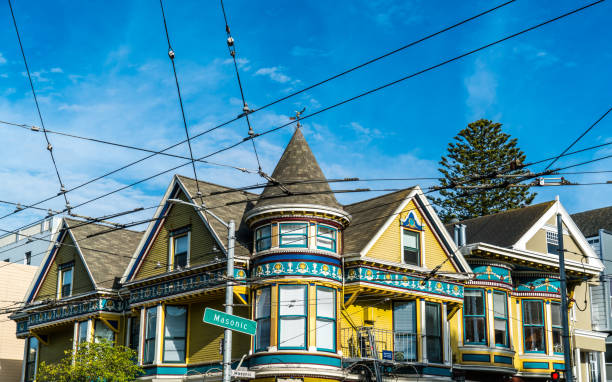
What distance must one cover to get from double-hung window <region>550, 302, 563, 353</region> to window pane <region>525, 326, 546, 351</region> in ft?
2.61

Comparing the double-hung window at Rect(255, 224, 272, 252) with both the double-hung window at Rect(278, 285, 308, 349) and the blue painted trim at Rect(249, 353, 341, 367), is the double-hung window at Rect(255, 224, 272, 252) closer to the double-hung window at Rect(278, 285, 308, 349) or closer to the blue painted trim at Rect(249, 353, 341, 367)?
the double-hung window at Rect(278, 285, 308, 349)

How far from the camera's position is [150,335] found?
1318 inches

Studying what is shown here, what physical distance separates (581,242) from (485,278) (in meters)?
7.49

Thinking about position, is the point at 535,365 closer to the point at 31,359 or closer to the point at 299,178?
the point at 299,178

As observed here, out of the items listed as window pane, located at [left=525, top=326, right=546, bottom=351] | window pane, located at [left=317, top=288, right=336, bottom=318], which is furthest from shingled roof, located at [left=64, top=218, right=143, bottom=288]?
window pane, located at [left=525, top=326, right=546, bottom=351]

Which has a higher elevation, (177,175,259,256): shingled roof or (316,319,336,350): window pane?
(177,175,259,256): shingled roof

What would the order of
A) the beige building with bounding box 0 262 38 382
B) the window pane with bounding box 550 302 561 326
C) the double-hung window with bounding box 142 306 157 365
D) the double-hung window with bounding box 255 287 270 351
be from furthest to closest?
the beige building with bounding box 0 262 38 382 → the window pane with bounding box 550 302 561 326 → the double-hung window with bounding box 142 306 157 365 → the double-hung window with bounding box 255 287 270 351

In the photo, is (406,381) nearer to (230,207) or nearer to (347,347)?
(347,347)

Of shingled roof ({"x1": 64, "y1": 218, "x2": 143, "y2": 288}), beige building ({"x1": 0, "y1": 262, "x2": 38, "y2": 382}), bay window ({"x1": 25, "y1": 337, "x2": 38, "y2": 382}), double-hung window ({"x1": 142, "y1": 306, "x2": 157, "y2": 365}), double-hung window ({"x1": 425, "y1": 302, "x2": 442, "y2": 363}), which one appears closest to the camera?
double-hung window ({"x1": 425, "y1": 302, "x2": 442, "y2": 363})

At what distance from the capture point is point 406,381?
100 feet

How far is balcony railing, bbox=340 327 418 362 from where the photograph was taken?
1180 inches

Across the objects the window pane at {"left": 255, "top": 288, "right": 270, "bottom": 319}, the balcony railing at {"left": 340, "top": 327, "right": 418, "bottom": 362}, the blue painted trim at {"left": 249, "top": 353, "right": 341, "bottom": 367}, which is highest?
the window pane at {"left": 255, "top": 288, "right": 270, "bottom": 319}

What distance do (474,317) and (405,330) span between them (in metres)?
4.08

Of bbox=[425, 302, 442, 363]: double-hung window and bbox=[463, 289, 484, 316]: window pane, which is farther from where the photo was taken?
bbox=[463, 289, 484, 316]: window pane
